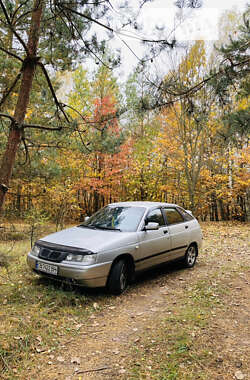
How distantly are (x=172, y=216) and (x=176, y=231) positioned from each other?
1.22ft

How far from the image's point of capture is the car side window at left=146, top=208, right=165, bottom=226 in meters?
5.68

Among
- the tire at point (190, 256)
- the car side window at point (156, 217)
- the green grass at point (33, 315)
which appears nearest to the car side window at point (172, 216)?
the car side window at point (156, 217)

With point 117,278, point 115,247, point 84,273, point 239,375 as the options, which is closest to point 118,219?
point 115,247

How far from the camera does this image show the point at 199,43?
43.8ft

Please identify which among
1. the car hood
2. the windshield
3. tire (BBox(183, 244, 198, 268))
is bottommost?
tire (BBox(183, 244, 198, 268))

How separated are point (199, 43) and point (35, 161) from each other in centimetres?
1054

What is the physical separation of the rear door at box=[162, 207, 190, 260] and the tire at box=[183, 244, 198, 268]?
21 cm

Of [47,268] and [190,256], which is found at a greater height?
[47,268]

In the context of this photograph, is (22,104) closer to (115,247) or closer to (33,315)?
(115,247)

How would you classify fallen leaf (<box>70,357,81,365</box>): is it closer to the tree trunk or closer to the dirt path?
the dirt path

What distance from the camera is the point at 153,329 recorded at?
3693mm

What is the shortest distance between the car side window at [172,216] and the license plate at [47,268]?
2699mm

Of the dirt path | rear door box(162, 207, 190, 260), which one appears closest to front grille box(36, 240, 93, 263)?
the dirt path

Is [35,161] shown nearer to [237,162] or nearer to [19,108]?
[19,108]
